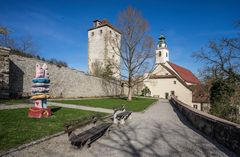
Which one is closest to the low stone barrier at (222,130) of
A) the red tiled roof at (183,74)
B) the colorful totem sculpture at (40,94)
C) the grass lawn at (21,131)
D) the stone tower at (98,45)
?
the grass lawn at (21,131)

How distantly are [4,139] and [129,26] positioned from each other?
23.4 metres

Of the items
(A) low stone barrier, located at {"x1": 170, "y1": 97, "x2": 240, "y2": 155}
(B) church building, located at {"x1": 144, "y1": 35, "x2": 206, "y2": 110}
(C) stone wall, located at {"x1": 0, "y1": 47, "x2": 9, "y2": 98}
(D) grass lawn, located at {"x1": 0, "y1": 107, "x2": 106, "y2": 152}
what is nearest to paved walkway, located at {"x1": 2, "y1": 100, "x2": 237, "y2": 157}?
(A) low stone barrier, located at {"x1": 170, "y1": 97, "x2": 240, "y2": 155}

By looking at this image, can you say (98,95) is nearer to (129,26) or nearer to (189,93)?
(129,26)

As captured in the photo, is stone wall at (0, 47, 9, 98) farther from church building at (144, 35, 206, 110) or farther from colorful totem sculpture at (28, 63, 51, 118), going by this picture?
church building at (144, 35, 206, 110)

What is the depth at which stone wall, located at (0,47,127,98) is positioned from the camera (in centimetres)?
1538

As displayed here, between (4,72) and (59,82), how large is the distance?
7141mm

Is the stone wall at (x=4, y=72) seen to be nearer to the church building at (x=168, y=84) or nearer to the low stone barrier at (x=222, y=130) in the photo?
the low stone barrier at (x=222, y=130)

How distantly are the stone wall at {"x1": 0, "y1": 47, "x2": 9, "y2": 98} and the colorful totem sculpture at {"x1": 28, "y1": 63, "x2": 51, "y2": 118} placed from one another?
6282mm

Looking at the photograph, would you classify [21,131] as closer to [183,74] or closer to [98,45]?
[98,45]

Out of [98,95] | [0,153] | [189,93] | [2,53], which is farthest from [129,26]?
[0,153]

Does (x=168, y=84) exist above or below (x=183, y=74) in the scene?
below

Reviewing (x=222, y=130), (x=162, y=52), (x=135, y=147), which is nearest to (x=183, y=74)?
(x=162, y=52)

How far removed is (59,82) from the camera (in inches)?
811

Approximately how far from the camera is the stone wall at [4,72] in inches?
536
